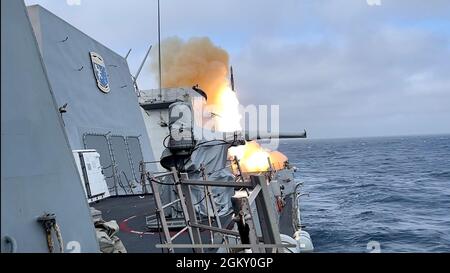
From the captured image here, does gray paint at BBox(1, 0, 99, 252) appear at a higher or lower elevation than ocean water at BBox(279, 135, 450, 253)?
higher

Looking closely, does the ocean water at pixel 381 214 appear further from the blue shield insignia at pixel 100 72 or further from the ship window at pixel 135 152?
the blue shield insignia at pixel 100 72

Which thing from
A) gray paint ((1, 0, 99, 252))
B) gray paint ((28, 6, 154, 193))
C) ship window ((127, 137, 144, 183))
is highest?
gray paint ((28, 6, 154, 193))

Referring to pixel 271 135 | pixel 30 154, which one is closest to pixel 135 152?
pixel 271 135

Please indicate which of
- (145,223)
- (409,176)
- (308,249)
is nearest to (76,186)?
(145,223)

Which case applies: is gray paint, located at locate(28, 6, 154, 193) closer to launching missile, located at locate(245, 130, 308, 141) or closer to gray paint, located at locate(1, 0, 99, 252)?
launching missile, located at locate(245, 130, 308, 141)

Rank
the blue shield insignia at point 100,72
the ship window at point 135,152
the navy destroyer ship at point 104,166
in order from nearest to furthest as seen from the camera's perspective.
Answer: the navy destroyer ship at point 104,166 → the blue shield insignia at point 100,72 → the ship window at point 135,152

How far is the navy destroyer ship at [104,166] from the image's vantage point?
1.85m

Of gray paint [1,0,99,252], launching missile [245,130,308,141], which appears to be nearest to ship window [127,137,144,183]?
launching missile [245,130,308,141]

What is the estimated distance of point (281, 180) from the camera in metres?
16.0

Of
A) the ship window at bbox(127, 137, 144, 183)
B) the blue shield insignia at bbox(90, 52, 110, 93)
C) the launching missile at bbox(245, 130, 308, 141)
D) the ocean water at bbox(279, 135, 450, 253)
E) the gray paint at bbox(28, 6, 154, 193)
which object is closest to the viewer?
the gray paint at bbox(28, 6, 154, 193)

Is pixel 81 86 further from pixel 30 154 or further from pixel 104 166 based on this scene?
pixel 30 154

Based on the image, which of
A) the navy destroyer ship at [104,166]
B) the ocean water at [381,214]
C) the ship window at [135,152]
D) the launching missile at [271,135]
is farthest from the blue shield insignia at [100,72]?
the ocean water at [381,214]

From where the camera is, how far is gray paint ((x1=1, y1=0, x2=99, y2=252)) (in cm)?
175

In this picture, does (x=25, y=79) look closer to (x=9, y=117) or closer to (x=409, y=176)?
(x=9, y=117)
